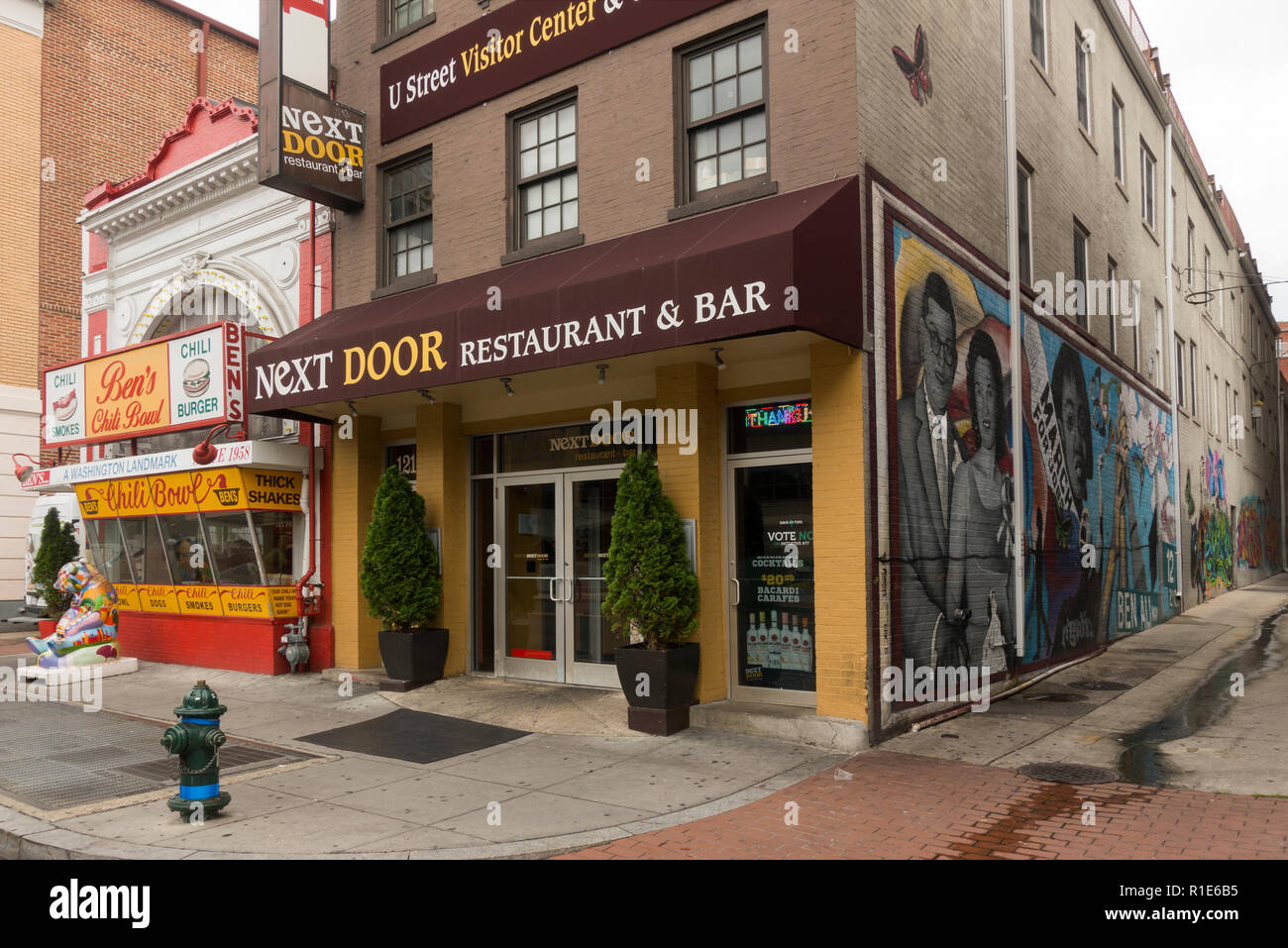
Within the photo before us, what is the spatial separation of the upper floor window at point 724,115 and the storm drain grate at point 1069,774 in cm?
581

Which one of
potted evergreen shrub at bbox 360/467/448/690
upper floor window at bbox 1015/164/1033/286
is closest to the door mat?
potted evergreen shrub at bbox 360/467/448/690

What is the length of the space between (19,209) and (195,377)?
1233 cm

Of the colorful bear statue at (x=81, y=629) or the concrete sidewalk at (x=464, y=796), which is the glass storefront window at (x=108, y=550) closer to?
the colorful bear statue at (x=81, y=629)

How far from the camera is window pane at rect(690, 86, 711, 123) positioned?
9875 millimetres

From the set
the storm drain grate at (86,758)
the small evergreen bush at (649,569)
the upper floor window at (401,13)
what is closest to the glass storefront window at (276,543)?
the storm drain grate at (86,758)

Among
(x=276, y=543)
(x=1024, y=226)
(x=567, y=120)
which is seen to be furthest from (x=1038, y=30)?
(x=276, y=543)

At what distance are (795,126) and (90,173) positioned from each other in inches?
819

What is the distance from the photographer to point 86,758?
29.0ft

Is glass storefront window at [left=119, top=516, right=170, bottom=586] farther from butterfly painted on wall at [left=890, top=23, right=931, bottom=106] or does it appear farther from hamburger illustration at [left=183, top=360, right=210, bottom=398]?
butterfly painted on wall at [left=890, top=23, right=931, bottom=106]

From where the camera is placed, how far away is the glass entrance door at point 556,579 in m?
11.2

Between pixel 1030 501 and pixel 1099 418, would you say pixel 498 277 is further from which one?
pixel 1099 418

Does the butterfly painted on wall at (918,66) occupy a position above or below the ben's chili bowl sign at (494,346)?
above

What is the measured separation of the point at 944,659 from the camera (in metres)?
10.0

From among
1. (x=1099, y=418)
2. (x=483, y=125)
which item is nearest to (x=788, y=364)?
(x=483, y=125)
